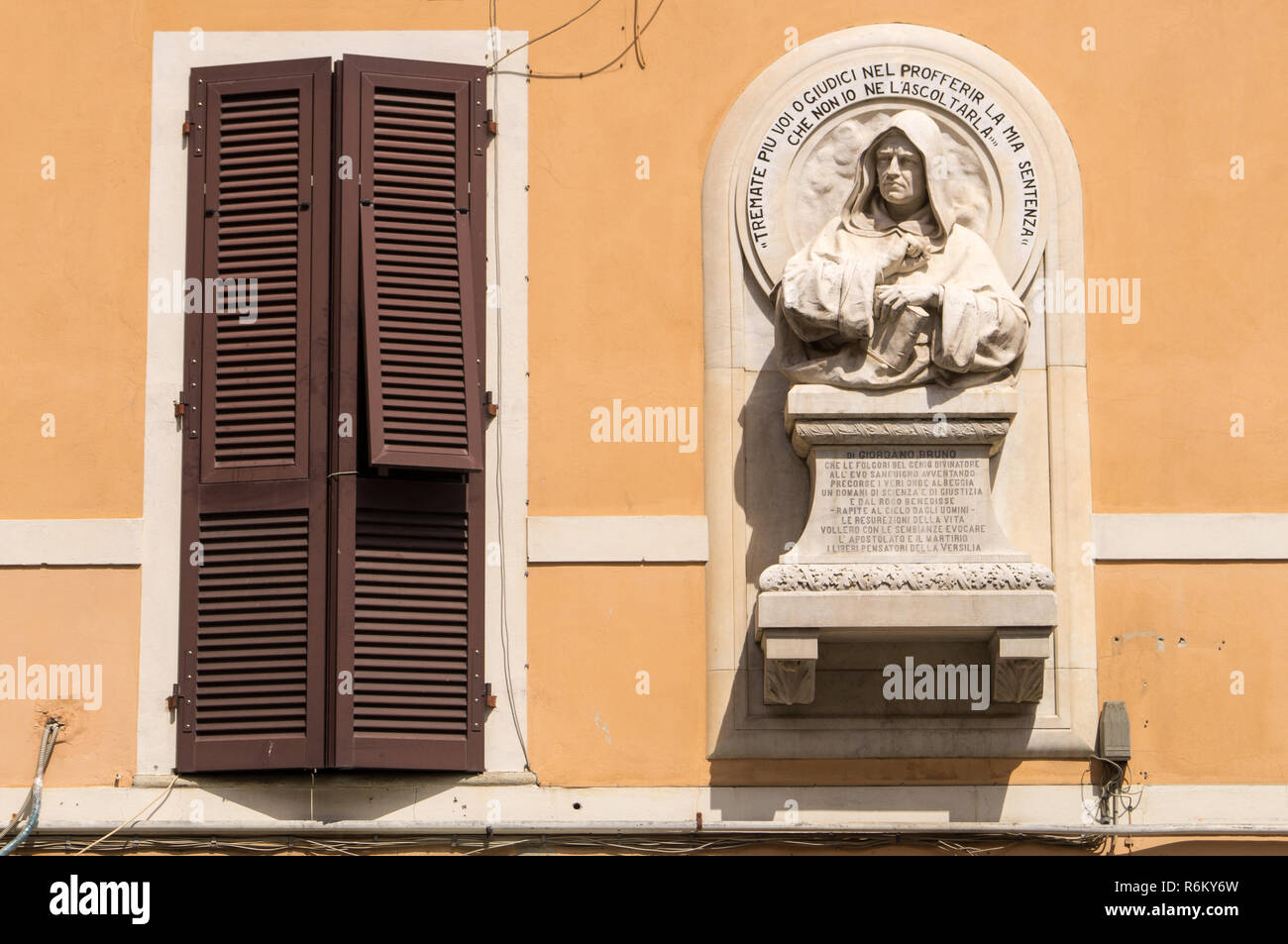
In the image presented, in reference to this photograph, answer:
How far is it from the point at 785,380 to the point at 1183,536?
2.20 m

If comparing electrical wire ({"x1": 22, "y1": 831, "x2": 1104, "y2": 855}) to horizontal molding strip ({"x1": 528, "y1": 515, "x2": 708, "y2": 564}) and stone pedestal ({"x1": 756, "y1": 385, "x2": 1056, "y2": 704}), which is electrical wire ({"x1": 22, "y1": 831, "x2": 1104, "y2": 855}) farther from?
horizontal molding strip ({"x1": 528, "y1": 515, "x2": 708, "y2": 564})

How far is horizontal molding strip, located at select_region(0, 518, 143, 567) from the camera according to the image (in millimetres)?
14820

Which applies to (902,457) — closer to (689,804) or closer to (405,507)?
(689,804)

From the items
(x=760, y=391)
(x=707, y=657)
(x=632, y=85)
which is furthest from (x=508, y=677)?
(x=632, y=85)

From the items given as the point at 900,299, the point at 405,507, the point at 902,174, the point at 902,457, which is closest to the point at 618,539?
the point at 405,507

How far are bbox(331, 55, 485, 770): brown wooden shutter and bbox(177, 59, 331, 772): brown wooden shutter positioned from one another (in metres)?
0.15

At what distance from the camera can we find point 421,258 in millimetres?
14914

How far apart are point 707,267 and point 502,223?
111 centimetres

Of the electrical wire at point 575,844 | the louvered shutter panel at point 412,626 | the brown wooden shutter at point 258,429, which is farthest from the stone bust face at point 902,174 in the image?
the electrical wire at point 575,844

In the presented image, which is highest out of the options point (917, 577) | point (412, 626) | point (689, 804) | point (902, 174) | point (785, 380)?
point (902, 174)

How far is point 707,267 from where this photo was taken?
1509 cm
